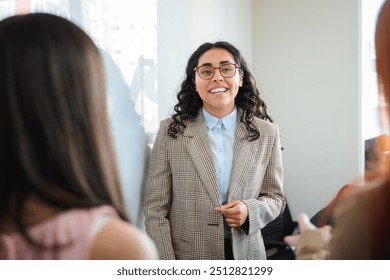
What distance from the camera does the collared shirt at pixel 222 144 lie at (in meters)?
1.09

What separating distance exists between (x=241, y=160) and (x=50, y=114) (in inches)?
17.6

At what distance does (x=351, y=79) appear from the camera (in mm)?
1101

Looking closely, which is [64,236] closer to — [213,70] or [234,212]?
[234,212]

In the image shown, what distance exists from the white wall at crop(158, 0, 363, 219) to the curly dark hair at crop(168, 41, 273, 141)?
19mm

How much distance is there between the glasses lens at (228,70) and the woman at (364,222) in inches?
12.8

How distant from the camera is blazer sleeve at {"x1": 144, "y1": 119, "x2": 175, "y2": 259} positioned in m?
1.10

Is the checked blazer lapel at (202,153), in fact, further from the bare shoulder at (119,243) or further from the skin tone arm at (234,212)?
the bare shoulder at (119,243)

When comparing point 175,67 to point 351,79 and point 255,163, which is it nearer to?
point 255,163

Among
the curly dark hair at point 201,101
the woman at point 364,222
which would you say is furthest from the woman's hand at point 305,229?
the curly dark hair at point 201,101

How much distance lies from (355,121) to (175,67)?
461 millimetres

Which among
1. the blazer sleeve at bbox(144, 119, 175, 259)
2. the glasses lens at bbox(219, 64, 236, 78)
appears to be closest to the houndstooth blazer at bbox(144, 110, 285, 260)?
the blazer sleeve at bbox(144, 119, 175, 259)

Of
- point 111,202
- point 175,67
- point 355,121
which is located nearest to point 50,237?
point 111,202

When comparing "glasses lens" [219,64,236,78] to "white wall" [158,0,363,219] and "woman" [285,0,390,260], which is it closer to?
"white wall" [158,0,363,219]
